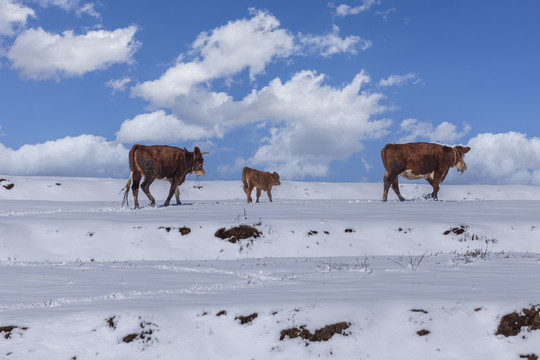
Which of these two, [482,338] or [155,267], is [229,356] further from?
[155,267]

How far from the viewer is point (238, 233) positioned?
14102 mm

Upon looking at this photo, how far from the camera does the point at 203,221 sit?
48.7 ft

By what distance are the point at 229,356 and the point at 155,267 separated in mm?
5857

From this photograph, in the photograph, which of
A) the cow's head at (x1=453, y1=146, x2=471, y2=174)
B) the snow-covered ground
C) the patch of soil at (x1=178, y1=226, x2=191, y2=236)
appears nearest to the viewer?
the snow-covered ground

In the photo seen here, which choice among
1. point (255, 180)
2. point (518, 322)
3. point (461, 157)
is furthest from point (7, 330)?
point (461, 157)

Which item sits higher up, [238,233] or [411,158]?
[411,158]

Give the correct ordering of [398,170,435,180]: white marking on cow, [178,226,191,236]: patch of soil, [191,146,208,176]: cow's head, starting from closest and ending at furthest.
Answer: [178,226,191,236]: patch of soil
[398,170,435,180]: white marking on cow
[191,146,208,176]: cow's head

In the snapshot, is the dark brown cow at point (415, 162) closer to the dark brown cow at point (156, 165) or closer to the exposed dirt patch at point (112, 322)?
→ the dark brown cow at point (156, 165)

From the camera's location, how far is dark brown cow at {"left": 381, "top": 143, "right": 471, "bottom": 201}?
68.8 ft

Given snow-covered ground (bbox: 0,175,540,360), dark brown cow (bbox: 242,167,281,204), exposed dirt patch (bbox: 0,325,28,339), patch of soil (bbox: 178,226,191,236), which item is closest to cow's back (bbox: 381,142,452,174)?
snow-covered ground (bbox: 0,175,540,360)

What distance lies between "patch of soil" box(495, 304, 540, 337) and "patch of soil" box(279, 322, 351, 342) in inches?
61.7

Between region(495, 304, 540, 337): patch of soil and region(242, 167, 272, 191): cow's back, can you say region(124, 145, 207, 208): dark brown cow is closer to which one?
region(242, 167, 272, 191): cow's back

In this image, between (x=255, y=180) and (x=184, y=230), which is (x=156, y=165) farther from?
(x=184, y=230)

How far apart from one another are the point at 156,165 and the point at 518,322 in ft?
55.2
